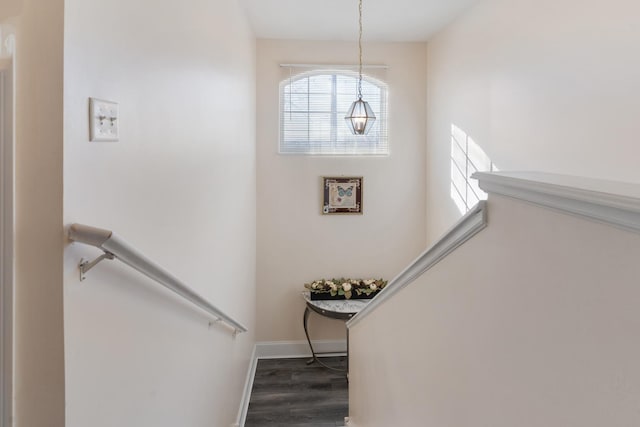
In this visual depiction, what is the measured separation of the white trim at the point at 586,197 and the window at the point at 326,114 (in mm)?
3479

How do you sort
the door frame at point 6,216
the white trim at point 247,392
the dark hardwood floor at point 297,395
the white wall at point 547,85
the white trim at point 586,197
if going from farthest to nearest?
the dark hardwood floor at point 297,395, the white trim at point 247,392, the white wall at point 547,85, the door frame at point 6,216, the white trim at point 586,197

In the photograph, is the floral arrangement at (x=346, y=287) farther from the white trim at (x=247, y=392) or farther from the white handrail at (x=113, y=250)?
the white handrail at (x=113, y=250)

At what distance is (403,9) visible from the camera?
11.5ft

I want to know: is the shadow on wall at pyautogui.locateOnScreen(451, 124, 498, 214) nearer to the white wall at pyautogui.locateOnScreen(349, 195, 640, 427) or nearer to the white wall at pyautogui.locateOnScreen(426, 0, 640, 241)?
the white wall at pyautogui.locateOnScreen(426, 0, 640, 241)

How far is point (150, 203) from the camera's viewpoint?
1344mm

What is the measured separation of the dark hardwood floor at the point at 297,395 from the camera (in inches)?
132

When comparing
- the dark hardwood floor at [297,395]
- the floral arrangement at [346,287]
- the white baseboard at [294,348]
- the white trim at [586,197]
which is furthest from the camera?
the white baseboard at [294,348]

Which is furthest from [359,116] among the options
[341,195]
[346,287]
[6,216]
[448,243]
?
[6,216]

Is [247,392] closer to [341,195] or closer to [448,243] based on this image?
[341,195]

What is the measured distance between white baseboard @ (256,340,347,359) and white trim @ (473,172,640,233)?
12.4ft

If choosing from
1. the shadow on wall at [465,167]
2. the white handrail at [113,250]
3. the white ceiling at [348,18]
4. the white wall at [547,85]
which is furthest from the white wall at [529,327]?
the white ceiling at [348,18]

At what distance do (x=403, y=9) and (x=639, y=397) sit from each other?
3.46 metres

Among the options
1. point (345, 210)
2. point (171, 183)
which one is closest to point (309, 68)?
point (345, 210)

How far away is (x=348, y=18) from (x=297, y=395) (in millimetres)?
3256
